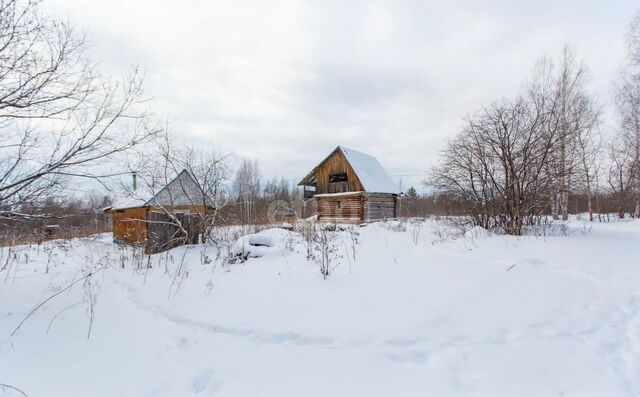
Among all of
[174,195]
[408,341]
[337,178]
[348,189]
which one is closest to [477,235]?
[408,341]

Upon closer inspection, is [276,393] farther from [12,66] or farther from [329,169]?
[329,169]

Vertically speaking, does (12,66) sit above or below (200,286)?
above

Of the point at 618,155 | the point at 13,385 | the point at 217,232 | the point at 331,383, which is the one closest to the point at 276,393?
the point at 331,383

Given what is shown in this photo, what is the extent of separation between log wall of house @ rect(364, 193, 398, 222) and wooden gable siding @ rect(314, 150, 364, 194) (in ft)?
4.21

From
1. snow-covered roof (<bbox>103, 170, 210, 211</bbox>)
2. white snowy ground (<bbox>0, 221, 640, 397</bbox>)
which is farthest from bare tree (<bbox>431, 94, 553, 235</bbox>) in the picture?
snow-covered roof (<bbox>103, 170, 210, 211</bbox>)

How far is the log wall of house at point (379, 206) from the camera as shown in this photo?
1999 centimetres

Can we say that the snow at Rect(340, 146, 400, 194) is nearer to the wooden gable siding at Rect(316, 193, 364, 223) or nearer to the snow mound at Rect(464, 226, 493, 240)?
the wooden gable siding at Rect(316, 193, 364, 223)

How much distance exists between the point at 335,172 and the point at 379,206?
14.3ft

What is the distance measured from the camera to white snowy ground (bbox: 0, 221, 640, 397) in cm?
239

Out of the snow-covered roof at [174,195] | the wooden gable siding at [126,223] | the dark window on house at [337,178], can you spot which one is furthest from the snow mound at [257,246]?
the dark window on house at [337,178]

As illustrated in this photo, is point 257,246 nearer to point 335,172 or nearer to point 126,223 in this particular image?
point 126,223

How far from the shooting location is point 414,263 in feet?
18.2

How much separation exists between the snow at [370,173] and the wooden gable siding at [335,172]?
1.09 feet

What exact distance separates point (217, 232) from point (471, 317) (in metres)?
9.40
